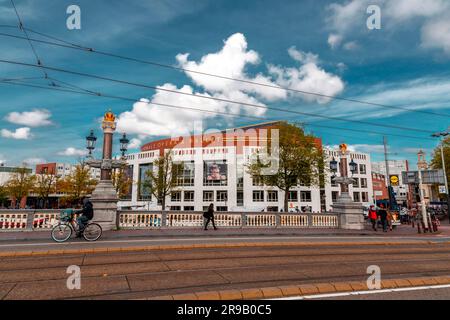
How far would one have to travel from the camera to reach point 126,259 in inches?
300

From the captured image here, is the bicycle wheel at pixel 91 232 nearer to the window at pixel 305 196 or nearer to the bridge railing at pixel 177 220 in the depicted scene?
the bridge railing at pixel 177 220

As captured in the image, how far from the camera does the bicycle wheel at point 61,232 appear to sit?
10.7m

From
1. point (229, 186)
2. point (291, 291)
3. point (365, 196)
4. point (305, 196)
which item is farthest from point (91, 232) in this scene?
point (365, 196)

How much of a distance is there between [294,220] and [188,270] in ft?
44.9

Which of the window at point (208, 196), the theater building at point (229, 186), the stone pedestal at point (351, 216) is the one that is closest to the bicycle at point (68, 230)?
the stone pedestal at point (351, 216)

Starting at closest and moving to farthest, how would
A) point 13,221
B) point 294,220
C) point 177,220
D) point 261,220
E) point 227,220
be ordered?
point 13,221, point 177,220, point 227,220, point 261,220, point 294,220

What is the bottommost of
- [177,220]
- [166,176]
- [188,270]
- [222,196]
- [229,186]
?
[188,270]

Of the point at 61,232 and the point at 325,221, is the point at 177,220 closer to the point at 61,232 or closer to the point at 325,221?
the point at 61,232

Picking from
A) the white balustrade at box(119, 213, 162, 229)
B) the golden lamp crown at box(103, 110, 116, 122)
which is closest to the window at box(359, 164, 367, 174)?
the white balustrade at box(119, 213, 162, 229)

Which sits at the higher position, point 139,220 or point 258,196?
point 258,196

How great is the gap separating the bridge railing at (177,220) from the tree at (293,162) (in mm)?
8870

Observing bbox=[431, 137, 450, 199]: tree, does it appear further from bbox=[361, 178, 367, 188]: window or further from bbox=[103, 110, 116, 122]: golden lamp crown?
bbox=[103, 110, 116, 122]: golden lamp crown

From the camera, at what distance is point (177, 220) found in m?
16.1
